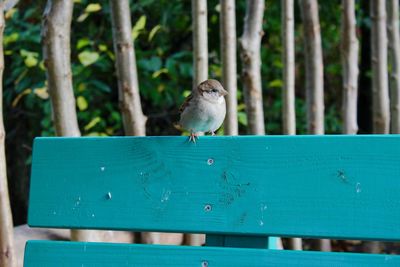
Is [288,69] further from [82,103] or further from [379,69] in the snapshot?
[82,103]

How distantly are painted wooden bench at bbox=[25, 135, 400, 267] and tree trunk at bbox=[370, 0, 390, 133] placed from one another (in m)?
2.58

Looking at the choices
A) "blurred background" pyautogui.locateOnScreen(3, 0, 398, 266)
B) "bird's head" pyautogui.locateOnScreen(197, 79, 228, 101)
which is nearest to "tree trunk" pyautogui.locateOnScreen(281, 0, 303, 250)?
"blurred background" pyautogui.locateOnScreen(3, 0, 398, 266)

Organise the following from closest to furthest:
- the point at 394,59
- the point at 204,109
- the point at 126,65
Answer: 1. the point at 204,109
2. the point at 126,65
3. the point at 394,59

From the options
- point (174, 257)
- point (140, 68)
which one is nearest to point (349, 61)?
point (140, 68)

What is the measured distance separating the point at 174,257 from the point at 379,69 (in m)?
2.80

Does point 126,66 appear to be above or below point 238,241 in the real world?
above

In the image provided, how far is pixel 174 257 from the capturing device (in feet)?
6.77

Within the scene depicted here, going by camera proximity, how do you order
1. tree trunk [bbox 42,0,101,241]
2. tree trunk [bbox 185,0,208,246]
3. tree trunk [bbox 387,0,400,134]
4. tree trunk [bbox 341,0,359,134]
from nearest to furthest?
tree trunk [bbox 42,0,101,241]
tree trunk [bbox 185,0,208,246]
tree trunk [bbox 341,0,359,134]
tree trunk [bbox 387,0,400,134]

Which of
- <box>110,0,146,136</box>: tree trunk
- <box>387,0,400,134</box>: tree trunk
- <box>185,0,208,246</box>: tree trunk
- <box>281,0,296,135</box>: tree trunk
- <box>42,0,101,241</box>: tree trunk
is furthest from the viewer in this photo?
<box>387,0,400,134</box>: tree trunk

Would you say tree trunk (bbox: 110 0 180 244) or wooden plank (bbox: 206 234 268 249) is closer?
wooden plank (bbox: 206 234 268 249)

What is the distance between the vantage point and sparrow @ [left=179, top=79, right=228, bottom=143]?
115 inches

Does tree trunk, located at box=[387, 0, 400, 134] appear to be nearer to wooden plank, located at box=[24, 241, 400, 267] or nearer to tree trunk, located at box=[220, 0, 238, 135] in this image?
tree trunk, located at box=[220, 0, 238, 135]

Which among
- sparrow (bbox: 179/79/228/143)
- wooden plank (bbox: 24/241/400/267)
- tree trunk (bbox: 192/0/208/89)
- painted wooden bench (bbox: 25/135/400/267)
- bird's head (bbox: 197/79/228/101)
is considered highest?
tree trunk (bbox: 192/0/208/89)

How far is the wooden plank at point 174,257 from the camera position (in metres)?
1.92
